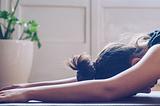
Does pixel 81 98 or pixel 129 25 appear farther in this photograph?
pixel 129 25

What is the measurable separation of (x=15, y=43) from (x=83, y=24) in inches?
37.8

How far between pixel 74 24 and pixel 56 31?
0.26m

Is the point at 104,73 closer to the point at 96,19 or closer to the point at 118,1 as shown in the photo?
the point at 96,19

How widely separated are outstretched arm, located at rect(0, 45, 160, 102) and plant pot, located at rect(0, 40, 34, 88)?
116 cm

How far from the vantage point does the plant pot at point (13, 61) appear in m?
1.68

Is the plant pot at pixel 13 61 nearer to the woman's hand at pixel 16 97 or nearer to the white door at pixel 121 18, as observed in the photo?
the white door at pixel 121 18

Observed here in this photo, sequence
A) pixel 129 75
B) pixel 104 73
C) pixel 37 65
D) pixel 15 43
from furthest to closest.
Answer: pixel 37 65, pixel 15 43, pixel 104 73, pixel 129 75

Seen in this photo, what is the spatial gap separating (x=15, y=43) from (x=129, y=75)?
139 cm

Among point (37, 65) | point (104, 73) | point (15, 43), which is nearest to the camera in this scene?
point (104, 73)

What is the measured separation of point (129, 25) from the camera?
2.33m

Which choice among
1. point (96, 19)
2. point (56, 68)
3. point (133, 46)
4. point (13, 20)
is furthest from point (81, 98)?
point (96, 19)

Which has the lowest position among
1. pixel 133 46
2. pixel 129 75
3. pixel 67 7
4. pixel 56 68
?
pixel 56 68

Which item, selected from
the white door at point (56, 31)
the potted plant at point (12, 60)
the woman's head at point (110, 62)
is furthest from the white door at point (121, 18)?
the woman's head at point (110, 62)

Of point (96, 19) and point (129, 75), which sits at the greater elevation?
point (96, 19)
